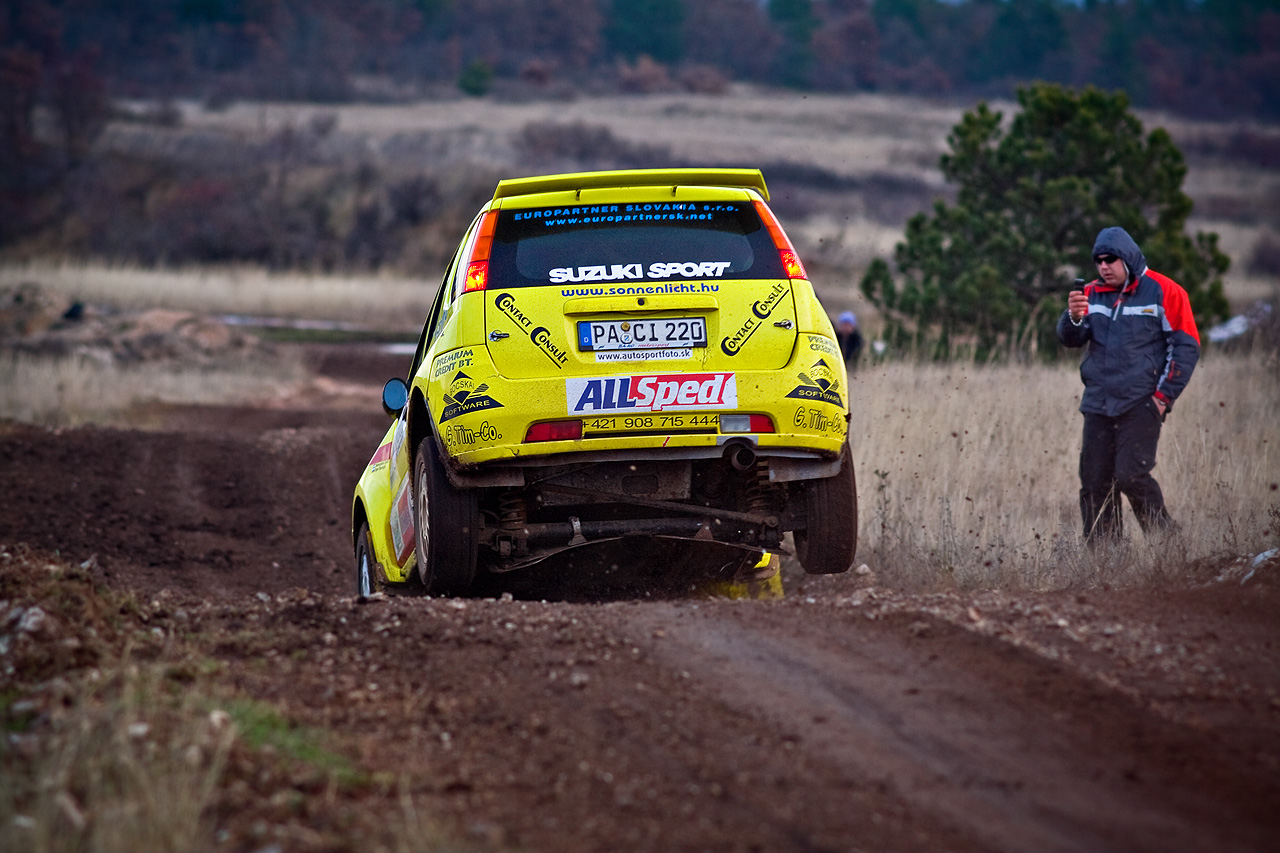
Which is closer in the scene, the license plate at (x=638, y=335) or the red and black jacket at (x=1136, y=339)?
the license plate at (x=638, y=335)

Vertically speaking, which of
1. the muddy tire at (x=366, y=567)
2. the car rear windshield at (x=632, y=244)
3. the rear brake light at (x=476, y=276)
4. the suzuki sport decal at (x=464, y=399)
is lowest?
the muddy tire at (x=366, y=567)

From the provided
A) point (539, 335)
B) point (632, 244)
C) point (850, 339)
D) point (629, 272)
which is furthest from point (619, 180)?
point (850, 339)

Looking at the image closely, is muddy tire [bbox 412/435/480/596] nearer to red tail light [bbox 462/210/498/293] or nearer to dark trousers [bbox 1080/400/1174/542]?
red tail light [bbox 462/210/498/293]

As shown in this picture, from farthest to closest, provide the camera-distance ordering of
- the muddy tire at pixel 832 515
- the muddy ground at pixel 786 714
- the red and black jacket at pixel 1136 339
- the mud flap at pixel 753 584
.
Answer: the red and black jacket at pixel 1136 339 < the mud flap at pixel 753 584 < the muddy tire at pixel 832 515 < the muddy ground at pixel 786 714

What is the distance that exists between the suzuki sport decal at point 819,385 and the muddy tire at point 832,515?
0.39m

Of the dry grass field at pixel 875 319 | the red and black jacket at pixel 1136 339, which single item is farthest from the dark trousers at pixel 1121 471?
the dry grass field at pixel 875 319

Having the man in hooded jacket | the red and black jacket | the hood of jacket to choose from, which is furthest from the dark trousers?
the hood of jacket

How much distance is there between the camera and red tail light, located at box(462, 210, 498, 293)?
593 centimetres

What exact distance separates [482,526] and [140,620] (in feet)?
5.00

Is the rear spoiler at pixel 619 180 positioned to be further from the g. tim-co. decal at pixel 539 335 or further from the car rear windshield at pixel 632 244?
the g. tim-co. decal at pixel 539 335

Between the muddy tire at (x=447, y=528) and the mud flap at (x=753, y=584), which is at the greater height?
the muddy tire at (x=447, y=528)

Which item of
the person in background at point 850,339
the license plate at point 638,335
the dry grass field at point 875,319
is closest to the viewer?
the license plate at point 638,335

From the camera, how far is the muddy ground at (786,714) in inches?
138

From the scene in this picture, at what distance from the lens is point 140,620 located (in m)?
Answer: 5.42
